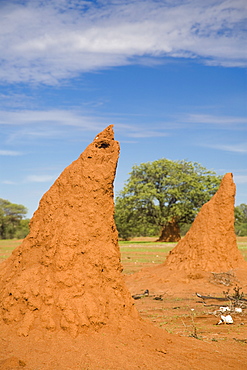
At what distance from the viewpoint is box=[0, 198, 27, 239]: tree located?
5700 cm

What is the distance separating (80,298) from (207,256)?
8206 mm

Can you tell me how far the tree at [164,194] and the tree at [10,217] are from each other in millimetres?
20706

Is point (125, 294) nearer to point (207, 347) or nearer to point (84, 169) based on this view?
point (207, 347)

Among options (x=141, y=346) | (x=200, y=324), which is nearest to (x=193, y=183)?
(x=200, y=324)

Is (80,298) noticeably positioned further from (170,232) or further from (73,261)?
(170,232)

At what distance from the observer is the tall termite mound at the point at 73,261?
5359 mm

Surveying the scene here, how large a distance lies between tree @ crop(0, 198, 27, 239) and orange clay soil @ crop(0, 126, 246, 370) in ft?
172

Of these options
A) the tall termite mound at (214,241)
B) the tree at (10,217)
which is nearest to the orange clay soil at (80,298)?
the tall termite mound at (214,241)

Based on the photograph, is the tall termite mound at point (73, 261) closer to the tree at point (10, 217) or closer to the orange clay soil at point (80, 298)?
the orange clay soil at point (80, 298)

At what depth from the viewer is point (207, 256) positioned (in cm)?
1303

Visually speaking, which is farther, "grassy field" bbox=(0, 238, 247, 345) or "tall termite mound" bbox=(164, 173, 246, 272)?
"tall termite mound" bbox=(164, 173, 246, 272)

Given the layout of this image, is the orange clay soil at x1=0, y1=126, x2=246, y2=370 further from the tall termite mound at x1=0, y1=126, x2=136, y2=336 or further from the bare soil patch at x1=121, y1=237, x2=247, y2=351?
the bare soil patch at x1=121, y1=237, x2=247, y2=351

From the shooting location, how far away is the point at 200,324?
298 inches

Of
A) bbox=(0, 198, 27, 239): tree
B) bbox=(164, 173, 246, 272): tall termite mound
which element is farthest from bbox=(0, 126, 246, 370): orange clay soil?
bbox=(0, 198, 27, 239): tree
